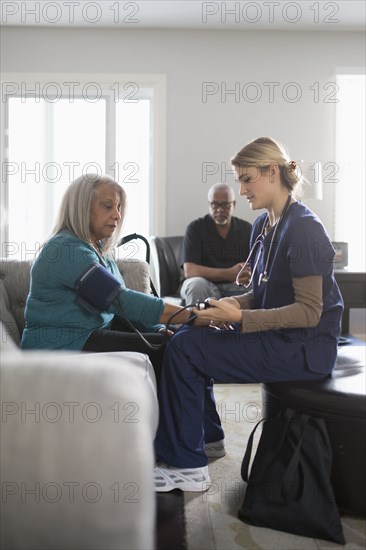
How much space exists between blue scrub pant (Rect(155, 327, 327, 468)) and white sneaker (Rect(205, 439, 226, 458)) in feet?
1.22

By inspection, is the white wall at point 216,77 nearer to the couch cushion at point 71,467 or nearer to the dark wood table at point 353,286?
the dark wood table at point 353,286

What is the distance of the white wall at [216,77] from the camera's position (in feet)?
18.3

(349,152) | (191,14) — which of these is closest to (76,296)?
(191,14)

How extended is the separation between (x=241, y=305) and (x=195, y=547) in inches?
40.3

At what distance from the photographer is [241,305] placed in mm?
2762

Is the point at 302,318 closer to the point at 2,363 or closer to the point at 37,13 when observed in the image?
the point at 2,363

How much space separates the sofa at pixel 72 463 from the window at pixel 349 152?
15.4 feet

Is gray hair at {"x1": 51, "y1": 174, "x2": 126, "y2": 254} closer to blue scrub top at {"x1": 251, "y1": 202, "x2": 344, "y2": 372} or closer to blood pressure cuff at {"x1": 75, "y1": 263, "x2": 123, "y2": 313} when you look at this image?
blood pressure cuff at {"x1": 75, "y1": 263, "x2": 123, "y2": 313}

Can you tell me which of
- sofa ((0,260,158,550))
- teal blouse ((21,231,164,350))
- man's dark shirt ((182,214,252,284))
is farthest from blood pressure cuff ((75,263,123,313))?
man's dark shirt ((182,214,252,284))

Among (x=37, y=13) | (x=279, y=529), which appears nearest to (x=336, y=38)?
(x=37, y=13)

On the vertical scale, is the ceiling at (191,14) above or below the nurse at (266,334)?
above

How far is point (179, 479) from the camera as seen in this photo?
2.43 metres

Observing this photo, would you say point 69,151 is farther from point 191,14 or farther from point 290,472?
point 290,472

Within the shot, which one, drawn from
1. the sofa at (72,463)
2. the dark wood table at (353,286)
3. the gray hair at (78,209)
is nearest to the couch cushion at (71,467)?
the sofa at (72,463)
